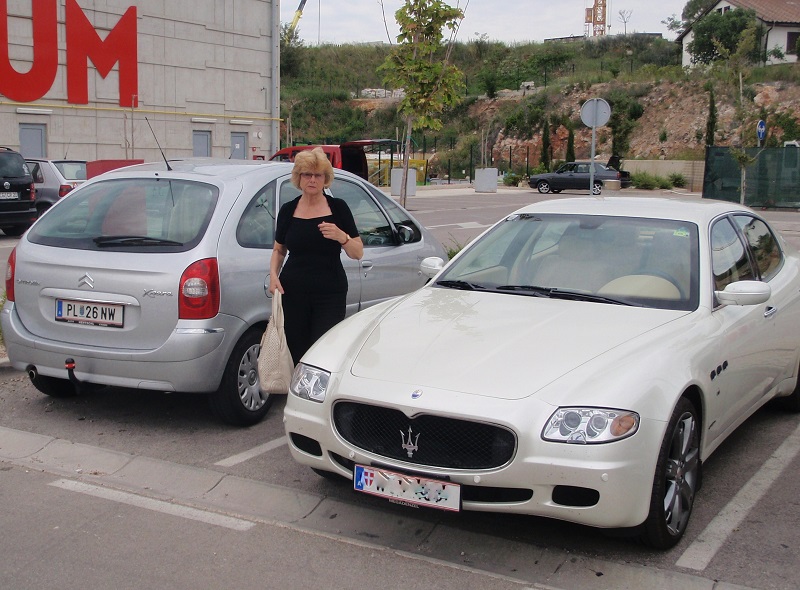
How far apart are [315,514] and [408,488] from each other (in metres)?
0.82

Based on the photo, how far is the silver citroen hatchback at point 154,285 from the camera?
18.2 ft

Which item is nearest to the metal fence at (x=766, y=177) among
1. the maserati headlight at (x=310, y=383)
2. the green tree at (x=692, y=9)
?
the maserati headlight at (x=310, y=383)

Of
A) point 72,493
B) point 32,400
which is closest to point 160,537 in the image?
point 72,493

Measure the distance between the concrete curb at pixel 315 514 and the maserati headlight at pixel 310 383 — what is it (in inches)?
25.2

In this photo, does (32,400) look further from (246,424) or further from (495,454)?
(495,454)

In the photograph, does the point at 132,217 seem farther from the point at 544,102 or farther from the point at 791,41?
the point at 791,41

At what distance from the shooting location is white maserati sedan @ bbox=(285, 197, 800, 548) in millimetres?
3812

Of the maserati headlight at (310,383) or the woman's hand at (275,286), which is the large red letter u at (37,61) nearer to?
the woman's hand at (275,286)

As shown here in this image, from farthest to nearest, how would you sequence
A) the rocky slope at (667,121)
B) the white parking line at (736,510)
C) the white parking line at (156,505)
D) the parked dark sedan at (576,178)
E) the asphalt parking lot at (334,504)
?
the rocky slope at (667,121) → the parked dark sedan at (576,178) → the white parking line at (156,505) → the white parking line at (736,510) → the asphalt parking lot at (334,504)

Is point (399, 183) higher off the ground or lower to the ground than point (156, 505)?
higher

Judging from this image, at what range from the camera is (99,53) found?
2838 cm

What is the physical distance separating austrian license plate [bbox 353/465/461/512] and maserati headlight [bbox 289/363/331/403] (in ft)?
1.39

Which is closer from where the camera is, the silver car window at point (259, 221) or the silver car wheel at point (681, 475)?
the silver car wheel at point (681, 475)

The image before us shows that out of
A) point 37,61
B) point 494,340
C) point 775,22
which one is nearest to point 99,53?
point 37,61
